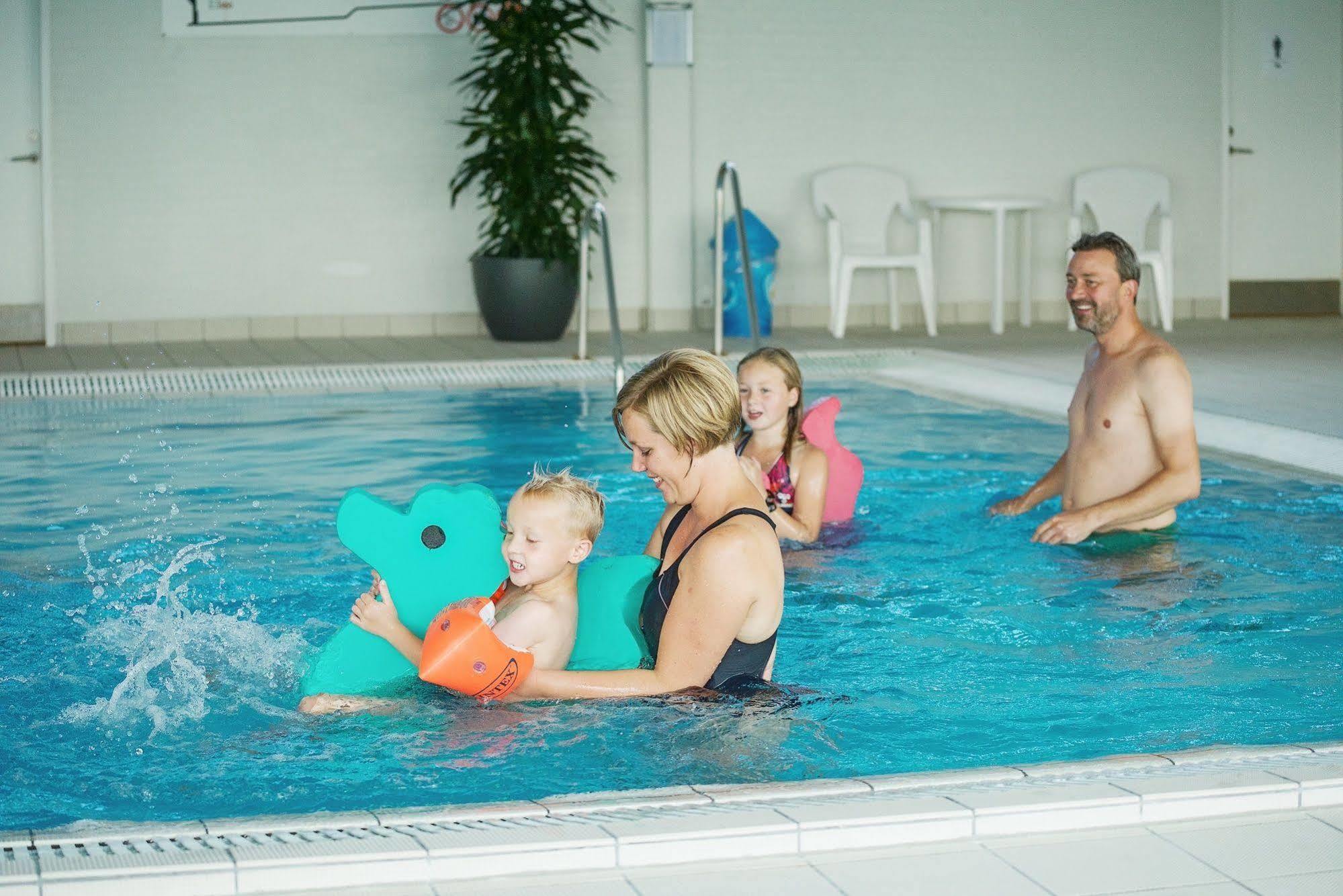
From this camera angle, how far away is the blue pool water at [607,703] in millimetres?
3080

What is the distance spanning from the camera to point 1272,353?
9250mm

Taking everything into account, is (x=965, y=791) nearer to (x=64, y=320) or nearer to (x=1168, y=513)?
(x=1168, y=513)

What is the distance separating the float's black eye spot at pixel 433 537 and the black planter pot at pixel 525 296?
6.64 meters

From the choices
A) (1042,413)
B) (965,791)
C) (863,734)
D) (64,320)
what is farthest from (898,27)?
(965,791)

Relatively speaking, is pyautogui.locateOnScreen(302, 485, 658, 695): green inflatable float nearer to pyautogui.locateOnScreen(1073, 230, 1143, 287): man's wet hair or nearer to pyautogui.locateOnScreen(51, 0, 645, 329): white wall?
pyautogui.locateOnScreen(1073, 230, 1143, 287): man's wet hair

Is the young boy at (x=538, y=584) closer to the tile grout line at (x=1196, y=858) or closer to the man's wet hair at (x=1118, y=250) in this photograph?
the tile grout line at (x=1196, y=858)

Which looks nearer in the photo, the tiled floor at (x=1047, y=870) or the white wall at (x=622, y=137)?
the tiled floor at (x=1047, y=870)

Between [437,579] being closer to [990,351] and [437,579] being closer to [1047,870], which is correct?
[1047,870]

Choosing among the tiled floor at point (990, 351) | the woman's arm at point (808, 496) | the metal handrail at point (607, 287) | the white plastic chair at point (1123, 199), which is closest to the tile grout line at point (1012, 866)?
the woman's arm at point (808, 496)

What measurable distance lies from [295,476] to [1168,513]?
3.25 m

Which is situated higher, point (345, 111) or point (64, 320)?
point (345, 111)

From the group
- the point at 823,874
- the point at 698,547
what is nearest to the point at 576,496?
the point at 698,547

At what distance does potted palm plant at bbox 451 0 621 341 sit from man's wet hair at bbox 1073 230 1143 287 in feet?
17.9

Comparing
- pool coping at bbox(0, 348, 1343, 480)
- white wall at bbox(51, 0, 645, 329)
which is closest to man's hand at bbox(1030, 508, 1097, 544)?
pool coping at bbox(0, 348, 1343, 480)
